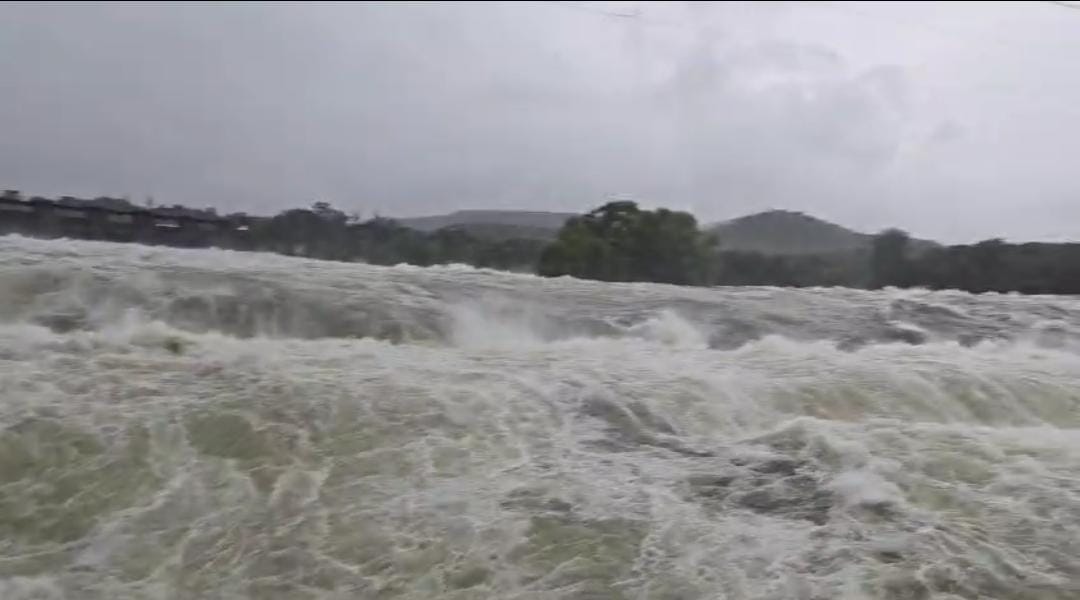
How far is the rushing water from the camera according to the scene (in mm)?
6180

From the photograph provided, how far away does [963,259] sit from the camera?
67.6 ft

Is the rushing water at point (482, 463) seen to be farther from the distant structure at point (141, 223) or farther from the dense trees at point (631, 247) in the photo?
the dense trees at point (631, 247)

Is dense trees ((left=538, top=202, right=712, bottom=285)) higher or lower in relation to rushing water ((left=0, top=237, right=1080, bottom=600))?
higher

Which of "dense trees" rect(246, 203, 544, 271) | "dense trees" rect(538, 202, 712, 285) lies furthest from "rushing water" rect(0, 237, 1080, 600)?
"dense trees" rect(538, 202, 712, 285)

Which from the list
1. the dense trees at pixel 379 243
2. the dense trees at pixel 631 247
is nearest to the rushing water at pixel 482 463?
the dense trees at pixel 379 243

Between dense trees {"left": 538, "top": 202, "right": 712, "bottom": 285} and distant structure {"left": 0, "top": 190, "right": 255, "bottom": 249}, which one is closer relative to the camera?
distant structure {"left": 0, "top": 190, "right": 255, "bottom": 249}

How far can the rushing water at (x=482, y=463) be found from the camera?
618 cm

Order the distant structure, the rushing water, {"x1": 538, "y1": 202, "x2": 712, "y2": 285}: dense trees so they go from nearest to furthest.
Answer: the rushing water, the distant structure, {"x1": 538, "y1": 202, "x2": 712, "y2": 285}: dense trees

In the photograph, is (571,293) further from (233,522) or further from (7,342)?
(233,522)

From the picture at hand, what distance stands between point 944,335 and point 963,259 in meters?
6.77

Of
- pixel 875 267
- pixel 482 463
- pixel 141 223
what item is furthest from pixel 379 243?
pixel 482 463

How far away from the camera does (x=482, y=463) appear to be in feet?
24.3

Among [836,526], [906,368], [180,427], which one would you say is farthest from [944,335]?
[180,427]

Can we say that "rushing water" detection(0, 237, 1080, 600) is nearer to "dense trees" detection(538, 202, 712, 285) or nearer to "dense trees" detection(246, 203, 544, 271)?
"dense trees" detection(246, 203, 544, 271)
